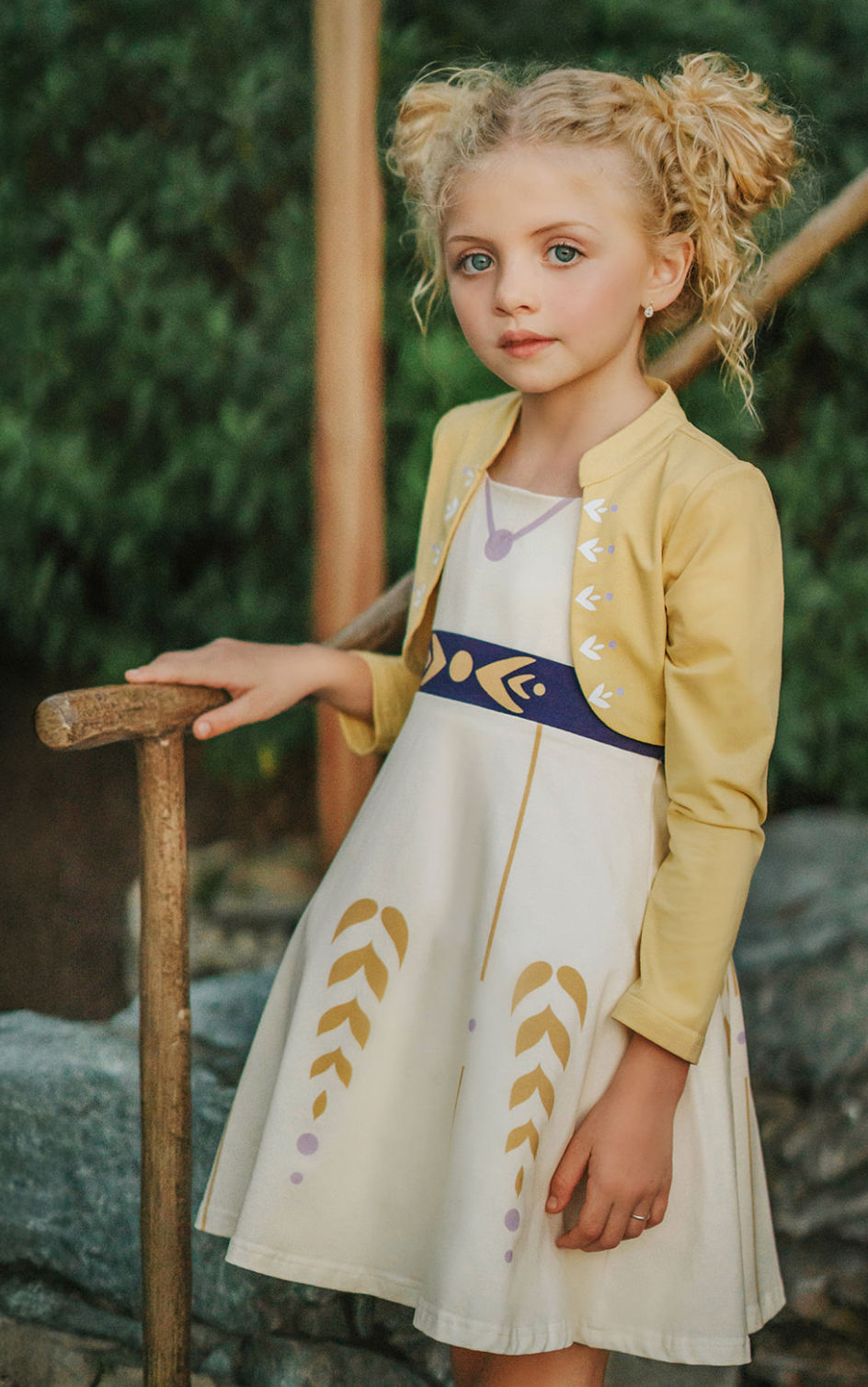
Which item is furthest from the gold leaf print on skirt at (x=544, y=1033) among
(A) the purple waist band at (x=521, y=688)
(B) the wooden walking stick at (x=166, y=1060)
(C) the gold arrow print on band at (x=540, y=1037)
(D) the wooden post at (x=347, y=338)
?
(D) the wooden post at (x=347, y=338)

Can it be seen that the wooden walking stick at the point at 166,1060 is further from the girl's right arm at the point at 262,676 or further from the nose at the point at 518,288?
the nose at the point at 518,288

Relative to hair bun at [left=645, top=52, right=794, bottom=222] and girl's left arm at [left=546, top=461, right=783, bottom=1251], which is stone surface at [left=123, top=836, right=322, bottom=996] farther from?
hair bun at [left=645, top=52, right=794, bottom=222]

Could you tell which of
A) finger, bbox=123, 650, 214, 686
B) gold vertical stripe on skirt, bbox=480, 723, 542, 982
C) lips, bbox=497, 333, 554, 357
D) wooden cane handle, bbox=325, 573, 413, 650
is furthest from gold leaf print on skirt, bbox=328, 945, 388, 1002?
lips, bbox=497, 333, 554, 357

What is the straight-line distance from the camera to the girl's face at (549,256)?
1.03 meters

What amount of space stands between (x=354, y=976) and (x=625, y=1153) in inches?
11.5

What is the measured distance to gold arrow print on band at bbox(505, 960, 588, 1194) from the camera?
104cm

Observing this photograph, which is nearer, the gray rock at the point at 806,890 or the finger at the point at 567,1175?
the finger at the point at 567,1175

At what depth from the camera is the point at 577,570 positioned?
1.08 m

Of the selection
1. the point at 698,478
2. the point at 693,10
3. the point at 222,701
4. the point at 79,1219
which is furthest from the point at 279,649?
the point at 693,10

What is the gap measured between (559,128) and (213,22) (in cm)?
159

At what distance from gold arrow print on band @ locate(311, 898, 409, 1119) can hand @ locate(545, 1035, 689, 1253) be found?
220mm

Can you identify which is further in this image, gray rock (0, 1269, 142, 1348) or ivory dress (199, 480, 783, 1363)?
gray rock (0, 1269, 142, 1348)

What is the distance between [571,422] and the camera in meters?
Result: 1.15

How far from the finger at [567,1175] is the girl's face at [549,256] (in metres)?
0.66
